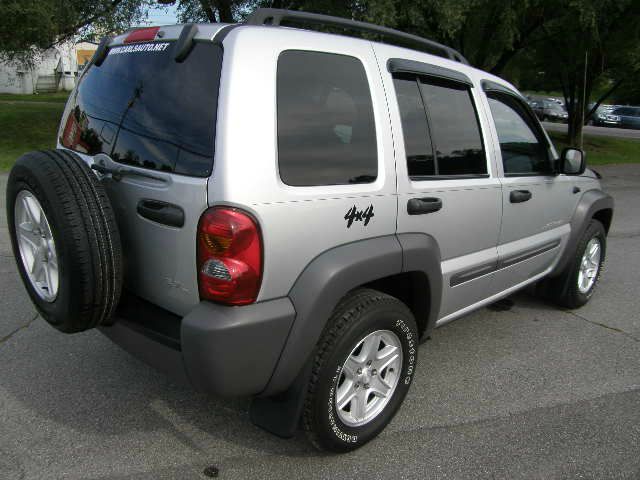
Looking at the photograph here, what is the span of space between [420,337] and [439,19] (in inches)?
381

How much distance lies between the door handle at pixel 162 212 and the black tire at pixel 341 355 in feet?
2.56

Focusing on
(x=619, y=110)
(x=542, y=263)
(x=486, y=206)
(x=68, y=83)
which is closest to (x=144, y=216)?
(x=486, y=206)

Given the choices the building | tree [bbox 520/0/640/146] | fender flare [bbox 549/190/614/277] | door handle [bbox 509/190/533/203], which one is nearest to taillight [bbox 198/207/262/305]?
door handle [bbox 509/190/533/203]

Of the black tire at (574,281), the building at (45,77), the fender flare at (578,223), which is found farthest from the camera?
the building at (45,77)

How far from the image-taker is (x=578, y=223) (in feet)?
13.8

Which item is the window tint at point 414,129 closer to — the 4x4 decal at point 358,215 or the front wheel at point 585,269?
the 4x4 decal at point 358,215

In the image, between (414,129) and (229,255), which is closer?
(229,255)

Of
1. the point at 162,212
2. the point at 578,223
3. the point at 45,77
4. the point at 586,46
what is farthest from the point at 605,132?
the point at 45,77

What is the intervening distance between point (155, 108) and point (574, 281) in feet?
11.6

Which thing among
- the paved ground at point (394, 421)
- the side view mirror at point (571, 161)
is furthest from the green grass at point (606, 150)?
the paved ground at point (394, 421)

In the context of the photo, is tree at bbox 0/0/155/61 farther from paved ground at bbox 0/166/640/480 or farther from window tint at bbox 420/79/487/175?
window tint at bbox 420/79/487/175

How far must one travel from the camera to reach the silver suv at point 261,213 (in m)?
2.12

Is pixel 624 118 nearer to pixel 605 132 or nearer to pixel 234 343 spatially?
pixel 605 132

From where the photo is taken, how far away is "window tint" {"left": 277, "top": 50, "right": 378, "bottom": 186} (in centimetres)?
225
